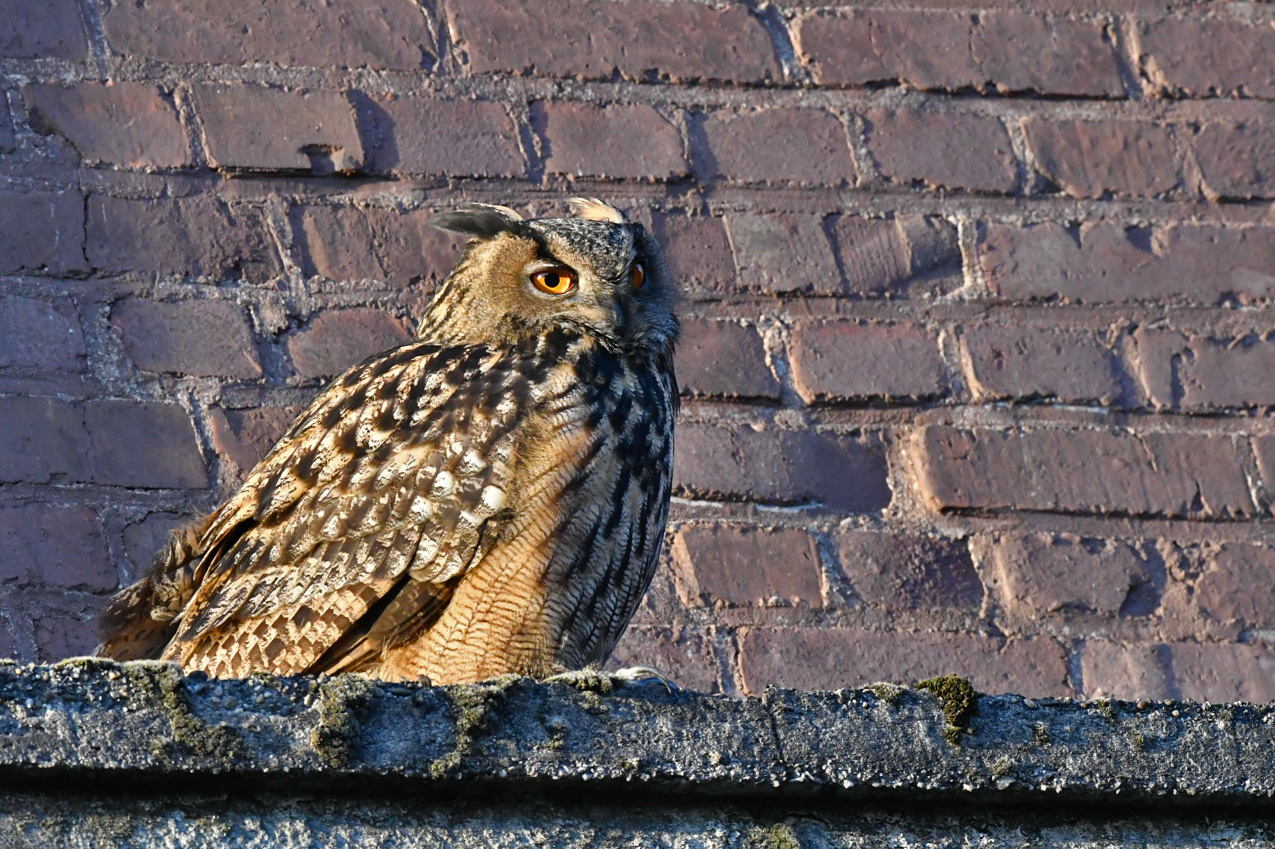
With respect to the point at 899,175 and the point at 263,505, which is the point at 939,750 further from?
the point at 899,175

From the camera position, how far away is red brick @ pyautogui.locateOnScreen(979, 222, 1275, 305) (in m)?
2.38

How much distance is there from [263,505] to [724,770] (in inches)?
36.3

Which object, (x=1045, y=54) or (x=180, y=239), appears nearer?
(x=180, y=239)

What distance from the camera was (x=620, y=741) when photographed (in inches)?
47.0

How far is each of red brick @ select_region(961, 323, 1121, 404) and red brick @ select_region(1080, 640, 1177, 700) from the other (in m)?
0.36

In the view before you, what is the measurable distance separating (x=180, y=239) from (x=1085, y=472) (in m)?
1.27

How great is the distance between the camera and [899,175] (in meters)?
2.41

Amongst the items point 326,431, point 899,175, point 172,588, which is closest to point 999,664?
point 899,175

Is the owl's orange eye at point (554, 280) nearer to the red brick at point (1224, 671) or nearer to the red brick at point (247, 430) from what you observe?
the red brick at point (247, 430)

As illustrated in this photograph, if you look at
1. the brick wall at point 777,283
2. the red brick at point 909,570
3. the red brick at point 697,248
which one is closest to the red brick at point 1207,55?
the brick wall at point 777,283

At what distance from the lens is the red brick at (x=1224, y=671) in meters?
2.19

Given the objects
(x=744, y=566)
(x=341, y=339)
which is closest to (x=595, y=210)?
(x=341, y=339)

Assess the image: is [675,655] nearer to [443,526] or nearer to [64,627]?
[443,526]

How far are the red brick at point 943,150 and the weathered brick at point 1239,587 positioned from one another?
0.61 metres
